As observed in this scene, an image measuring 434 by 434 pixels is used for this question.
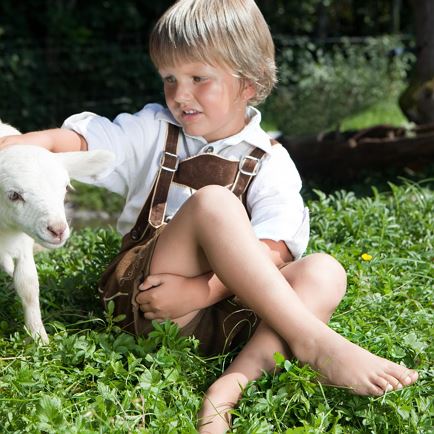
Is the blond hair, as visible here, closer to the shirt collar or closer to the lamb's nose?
the shirt collar

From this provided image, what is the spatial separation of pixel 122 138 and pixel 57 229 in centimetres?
76

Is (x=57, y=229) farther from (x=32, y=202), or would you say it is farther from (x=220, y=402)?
(x=220, y=402)

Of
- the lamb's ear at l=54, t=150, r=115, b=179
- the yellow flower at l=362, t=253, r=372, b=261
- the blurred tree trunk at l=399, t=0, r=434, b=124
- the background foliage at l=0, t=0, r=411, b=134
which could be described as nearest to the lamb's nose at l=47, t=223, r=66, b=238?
the lamb's ear at l=54, t=150, r=115, b=179

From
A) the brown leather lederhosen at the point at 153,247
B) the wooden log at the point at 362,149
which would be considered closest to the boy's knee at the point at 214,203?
the brown leather lederhosen at the point at 153,247

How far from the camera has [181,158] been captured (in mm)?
3270

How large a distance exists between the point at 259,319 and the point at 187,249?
406 millimetres

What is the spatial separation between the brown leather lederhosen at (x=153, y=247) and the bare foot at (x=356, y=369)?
432 millimetres

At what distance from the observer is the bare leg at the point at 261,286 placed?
8.54 ft

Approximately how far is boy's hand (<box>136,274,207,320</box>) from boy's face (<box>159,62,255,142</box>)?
0.66m

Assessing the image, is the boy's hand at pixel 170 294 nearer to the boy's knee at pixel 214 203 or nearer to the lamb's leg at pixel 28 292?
the boy's knee at pixel 214 203

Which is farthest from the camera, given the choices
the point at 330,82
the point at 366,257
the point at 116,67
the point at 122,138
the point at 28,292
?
the point at 330,82

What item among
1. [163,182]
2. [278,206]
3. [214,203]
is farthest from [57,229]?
[278,206]

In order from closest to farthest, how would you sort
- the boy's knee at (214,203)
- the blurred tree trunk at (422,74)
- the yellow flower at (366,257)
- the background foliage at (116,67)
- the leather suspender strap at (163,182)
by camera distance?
the boy's knee at (214,203) → the leather suspender strap at (163,182) → the yellow flower at (366,257) → the blurred tree trunk at (422,74) → the background foliage at (116,67)

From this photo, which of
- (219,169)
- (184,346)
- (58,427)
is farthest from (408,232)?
(58,427)
